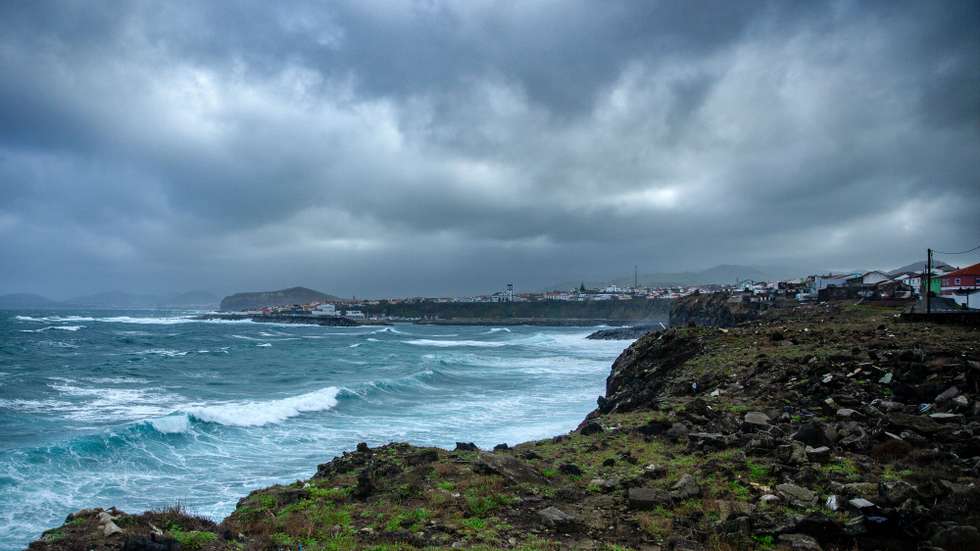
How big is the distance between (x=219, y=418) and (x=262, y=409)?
2.13 m

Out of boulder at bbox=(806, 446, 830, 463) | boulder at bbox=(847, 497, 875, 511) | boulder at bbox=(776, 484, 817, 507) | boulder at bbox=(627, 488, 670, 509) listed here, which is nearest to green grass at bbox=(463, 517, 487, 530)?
boulder at bbox=(627, 488, 670, 509)

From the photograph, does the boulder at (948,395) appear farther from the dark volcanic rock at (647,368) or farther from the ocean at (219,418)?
the ocean at (219,418)

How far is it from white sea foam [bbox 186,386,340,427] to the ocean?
79mm

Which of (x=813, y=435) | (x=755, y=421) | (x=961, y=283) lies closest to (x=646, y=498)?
(x=813, y=435)

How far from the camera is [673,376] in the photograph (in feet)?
60.3

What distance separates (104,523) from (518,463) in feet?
20.6

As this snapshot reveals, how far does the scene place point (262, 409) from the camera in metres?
23.4

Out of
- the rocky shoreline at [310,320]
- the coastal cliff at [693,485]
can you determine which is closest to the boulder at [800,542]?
the coastal cliff at [693,485]

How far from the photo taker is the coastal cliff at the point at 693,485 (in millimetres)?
6152

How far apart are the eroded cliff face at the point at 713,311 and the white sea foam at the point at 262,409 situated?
121 feet

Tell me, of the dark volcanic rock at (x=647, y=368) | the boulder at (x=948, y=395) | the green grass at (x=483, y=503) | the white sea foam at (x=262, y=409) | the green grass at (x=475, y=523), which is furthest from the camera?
the white sea foam at (x=262, y=409)

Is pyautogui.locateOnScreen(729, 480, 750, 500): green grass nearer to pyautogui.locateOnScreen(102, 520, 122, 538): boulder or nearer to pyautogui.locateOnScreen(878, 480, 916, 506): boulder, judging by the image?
pyautogui.locateOnScreen(878, 480, 916, 506): boulder

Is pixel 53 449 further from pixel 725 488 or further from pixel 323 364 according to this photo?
pixel 323 364

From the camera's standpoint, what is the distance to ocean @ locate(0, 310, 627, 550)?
13.6m
